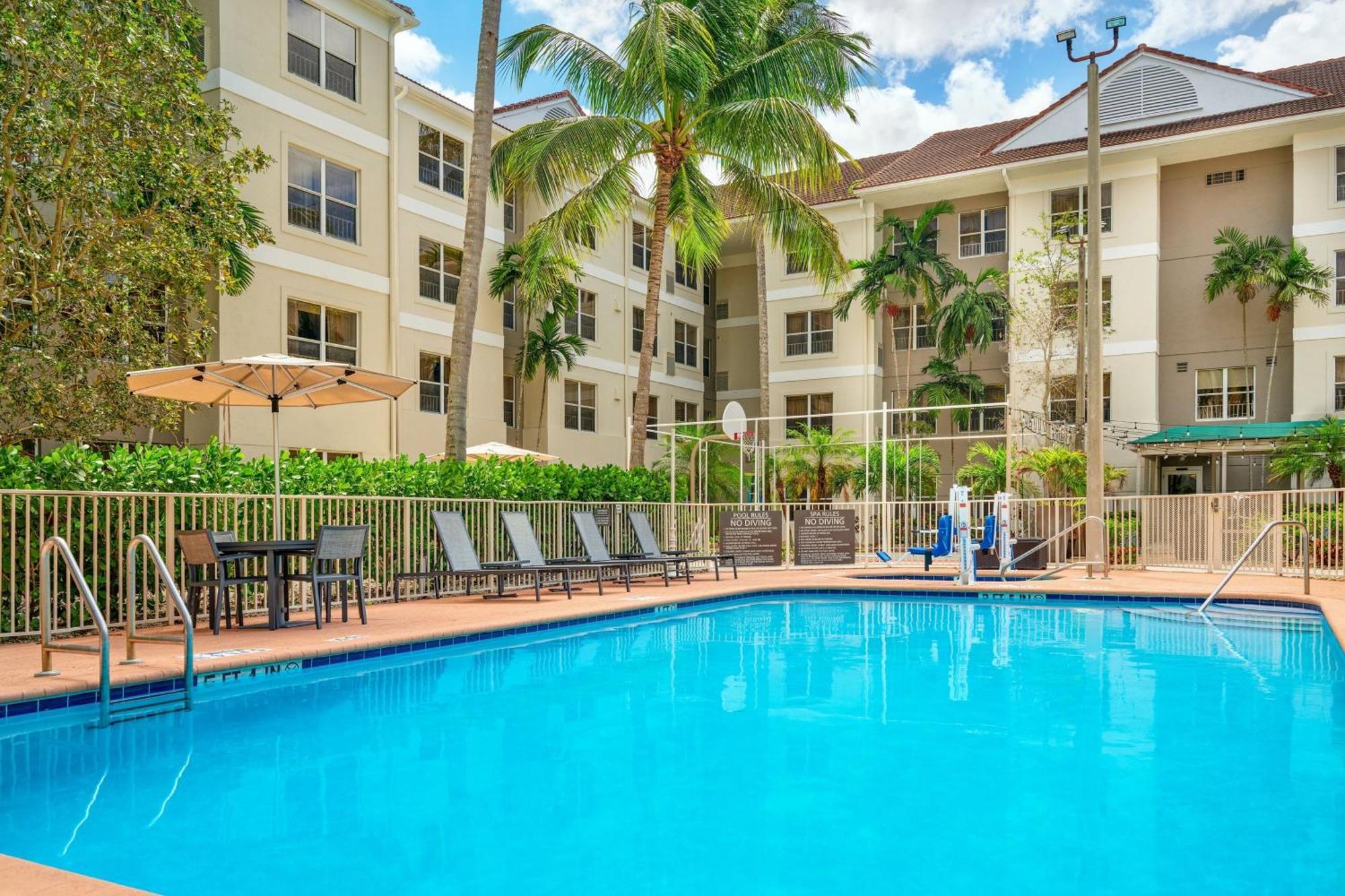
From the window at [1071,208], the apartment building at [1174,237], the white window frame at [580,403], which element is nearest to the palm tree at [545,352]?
the white window frame at [580,403]

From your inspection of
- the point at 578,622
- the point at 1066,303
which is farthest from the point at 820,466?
the point at 578,622

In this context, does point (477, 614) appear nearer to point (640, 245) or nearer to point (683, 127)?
point (683, 127)

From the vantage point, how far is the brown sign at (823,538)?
59.5 feet

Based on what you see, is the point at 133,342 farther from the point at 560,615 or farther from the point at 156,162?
the point at 560,615

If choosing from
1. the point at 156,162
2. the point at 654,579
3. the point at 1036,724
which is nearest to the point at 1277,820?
the point at 1036,724

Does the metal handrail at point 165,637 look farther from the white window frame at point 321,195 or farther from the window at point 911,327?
the window at point 911,327

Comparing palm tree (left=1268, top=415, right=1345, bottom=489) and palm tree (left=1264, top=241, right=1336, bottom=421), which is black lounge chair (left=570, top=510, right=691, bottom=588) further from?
palm tree (left=1264, top=241, right=1336, bottom=421)

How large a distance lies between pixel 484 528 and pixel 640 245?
19.1 metres

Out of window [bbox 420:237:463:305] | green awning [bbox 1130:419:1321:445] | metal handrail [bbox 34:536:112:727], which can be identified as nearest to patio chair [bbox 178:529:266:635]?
metal handrail [bbox 34:536:112:727]

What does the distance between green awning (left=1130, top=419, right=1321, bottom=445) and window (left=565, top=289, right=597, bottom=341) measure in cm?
1430

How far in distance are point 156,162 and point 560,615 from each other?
803 centimetres

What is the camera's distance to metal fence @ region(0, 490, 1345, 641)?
8.45 metres

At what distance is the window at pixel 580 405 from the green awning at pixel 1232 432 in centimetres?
1392

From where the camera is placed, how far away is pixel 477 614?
1066 cm
